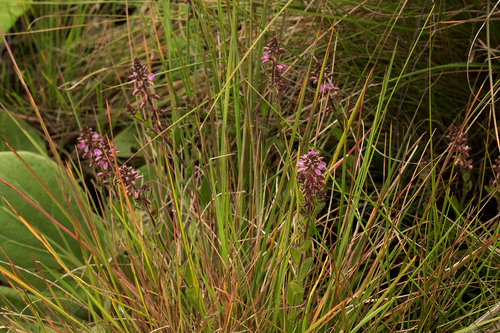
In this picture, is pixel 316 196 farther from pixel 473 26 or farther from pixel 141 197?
pixel 473 26

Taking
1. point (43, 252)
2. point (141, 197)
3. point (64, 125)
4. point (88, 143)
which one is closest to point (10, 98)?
point (64, 125)

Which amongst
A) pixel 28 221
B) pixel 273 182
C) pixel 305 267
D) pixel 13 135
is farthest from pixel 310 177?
pixel 13 135

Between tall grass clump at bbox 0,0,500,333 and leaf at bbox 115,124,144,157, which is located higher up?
tall grass clump at bbox 0,0,500,333

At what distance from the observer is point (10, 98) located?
1.64m

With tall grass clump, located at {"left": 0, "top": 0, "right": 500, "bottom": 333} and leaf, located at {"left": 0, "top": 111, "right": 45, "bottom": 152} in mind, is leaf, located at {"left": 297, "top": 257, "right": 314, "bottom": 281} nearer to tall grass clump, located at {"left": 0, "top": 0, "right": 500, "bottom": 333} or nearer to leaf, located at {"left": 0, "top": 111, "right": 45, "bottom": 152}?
tall grass clump, located at {"left": 0, "top": 0, "right": 500, "bottom": 333}

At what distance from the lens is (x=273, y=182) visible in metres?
1.04

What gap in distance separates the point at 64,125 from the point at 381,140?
1199 mm

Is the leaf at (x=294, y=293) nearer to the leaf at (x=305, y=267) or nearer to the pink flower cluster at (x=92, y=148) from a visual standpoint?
the leaf at (x=305, y=267)

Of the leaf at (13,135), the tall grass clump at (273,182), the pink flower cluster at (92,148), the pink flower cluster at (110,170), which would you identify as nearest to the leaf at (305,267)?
the tall grass clump at (273,182)

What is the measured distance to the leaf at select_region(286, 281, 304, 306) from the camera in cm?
67

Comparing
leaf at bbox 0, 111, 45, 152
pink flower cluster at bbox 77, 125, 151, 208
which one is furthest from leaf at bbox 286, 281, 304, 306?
leaf at bbox 0, 111, 45, 152

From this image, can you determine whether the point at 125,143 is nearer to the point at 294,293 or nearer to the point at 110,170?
the point at 110,170

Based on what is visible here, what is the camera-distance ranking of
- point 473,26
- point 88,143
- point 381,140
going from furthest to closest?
point 381,140
point 473,26
point 88,143

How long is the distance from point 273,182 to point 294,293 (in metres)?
0.39
